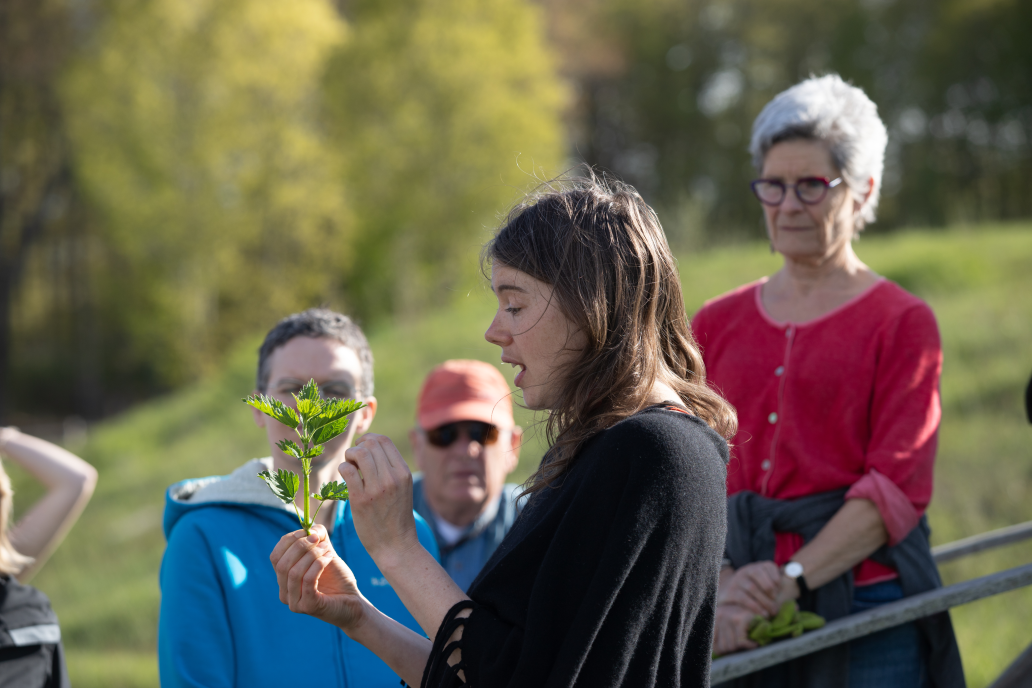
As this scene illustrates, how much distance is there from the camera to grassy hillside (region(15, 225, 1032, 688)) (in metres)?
6.20

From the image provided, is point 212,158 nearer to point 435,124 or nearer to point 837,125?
point 435,124

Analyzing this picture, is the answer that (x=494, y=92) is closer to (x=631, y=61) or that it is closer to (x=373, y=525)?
(x=631, y=61)

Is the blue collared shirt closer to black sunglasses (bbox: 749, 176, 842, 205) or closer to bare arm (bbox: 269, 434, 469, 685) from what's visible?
black sunglasses (bbox: 749, 176, 842, 205)

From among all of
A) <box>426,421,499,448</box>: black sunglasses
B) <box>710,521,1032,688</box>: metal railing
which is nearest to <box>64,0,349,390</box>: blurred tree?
<box>426,421,499,448</box>: black sunglasses

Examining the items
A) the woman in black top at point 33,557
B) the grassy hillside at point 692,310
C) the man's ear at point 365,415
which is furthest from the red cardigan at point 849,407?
the woman in black top at point 33,557

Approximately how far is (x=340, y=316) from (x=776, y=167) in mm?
1402

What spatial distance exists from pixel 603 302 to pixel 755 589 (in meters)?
1.25

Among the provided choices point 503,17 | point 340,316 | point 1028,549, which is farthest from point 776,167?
point 503,17

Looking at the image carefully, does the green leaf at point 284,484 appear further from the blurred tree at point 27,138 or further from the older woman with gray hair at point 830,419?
the blurred tree at point 27,138

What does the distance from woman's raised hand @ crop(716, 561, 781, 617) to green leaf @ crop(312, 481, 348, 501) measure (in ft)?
4.06

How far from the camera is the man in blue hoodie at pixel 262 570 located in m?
2.29

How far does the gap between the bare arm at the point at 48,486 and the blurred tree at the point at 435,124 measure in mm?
16177

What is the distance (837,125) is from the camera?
9.02 ft

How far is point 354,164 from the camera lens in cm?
2166
